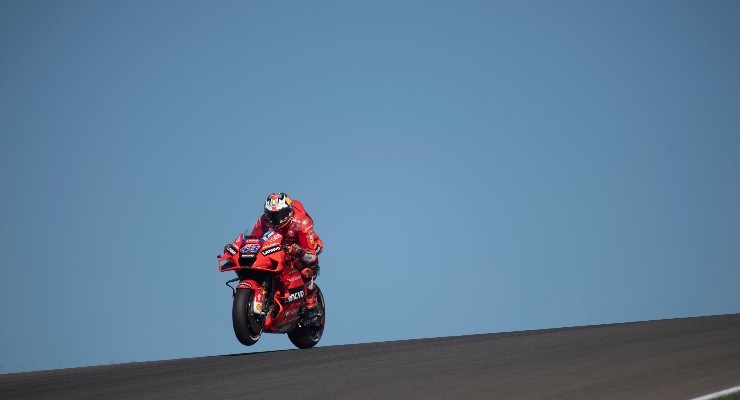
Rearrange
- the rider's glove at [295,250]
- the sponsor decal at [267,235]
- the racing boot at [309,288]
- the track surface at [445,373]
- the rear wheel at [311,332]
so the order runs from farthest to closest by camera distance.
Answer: the rear wheel at [311,332] → the racing boot at [309,288] → the rider's glove at [295,250] → the sponsor decal at [267,235] → the track surface at [445,373]

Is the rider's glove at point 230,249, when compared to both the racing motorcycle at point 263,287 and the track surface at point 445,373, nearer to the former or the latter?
the racing motorcycle at point 263,287

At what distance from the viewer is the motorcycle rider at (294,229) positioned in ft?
53.3

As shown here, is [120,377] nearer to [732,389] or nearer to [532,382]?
[532,382]

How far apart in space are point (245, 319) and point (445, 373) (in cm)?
490

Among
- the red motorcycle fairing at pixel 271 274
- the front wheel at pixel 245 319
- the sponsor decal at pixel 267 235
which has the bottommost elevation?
the front wheel at pixel 245 319

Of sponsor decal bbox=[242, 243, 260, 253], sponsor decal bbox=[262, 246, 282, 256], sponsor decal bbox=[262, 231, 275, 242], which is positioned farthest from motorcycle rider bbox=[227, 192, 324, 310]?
sponsor decal bbox=[242, 243, 260, 253]

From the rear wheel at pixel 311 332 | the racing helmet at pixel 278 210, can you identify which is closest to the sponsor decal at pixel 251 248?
the racing helmet at pixel 278 210

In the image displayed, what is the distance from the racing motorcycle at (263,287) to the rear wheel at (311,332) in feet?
1.30

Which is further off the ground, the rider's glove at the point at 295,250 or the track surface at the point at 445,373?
the rider's glove at the point at 295,250

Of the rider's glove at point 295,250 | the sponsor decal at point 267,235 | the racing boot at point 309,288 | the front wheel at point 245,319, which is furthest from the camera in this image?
the racing boot at point 309,288

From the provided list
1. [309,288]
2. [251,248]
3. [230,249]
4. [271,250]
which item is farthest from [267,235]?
[309,288]

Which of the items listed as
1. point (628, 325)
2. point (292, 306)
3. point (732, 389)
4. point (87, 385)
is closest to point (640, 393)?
point (732, 389)

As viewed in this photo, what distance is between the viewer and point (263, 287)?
607 inches

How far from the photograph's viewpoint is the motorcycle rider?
53.3 ft
